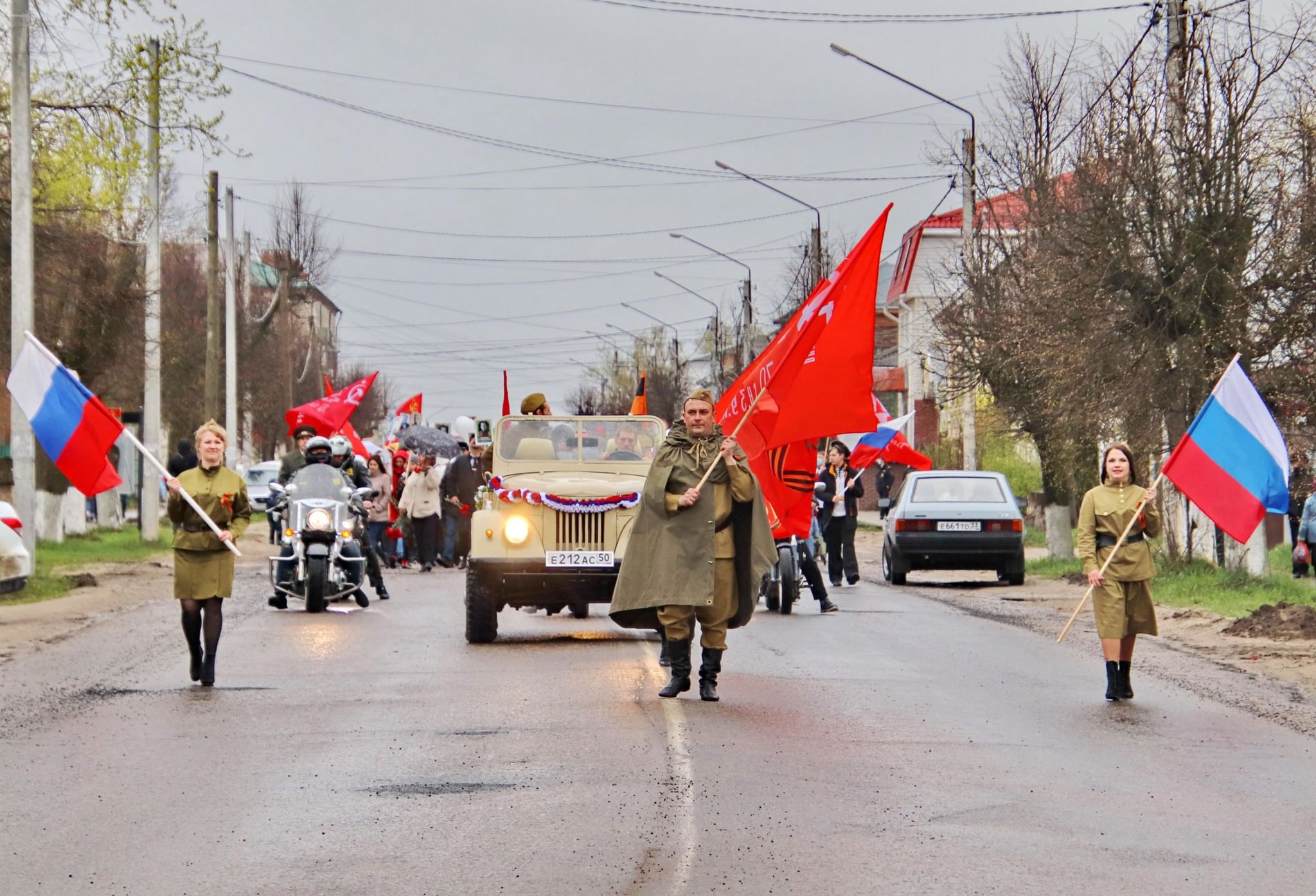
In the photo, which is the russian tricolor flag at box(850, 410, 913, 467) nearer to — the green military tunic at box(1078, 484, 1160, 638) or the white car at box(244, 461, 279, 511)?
the green military tunic at box(1078, 484, 1160, 638)

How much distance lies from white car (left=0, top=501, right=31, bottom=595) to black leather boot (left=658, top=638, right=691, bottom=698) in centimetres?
1099

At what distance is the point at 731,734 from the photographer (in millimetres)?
10242

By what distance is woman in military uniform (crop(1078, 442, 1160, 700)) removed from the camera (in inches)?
494

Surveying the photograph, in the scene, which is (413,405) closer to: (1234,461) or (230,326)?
(230,326)

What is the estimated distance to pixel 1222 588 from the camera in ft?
73.8

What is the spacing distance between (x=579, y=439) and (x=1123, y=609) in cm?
651

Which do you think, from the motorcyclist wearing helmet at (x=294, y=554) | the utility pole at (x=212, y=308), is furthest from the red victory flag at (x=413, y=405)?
the motorcyclist wearing helmet at (x=294, y=554)

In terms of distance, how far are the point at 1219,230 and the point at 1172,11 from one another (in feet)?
8.91

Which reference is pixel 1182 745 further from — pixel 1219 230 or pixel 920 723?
pixel 1219 230

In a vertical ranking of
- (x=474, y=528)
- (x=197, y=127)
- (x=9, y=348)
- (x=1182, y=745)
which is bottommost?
(x=1182, y=745)

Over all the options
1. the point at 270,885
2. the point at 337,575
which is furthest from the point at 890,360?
the point at 270,885

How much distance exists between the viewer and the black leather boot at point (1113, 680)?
1237cm

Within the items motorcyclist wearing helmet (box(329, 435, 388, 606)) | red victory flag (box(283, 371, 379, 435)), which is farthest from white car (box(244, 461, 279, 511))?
motorcyclist wearing helmet (box(329, 435, 388, 606))

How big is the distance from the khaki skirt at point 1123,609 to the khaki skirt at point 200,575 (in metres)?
5.66
